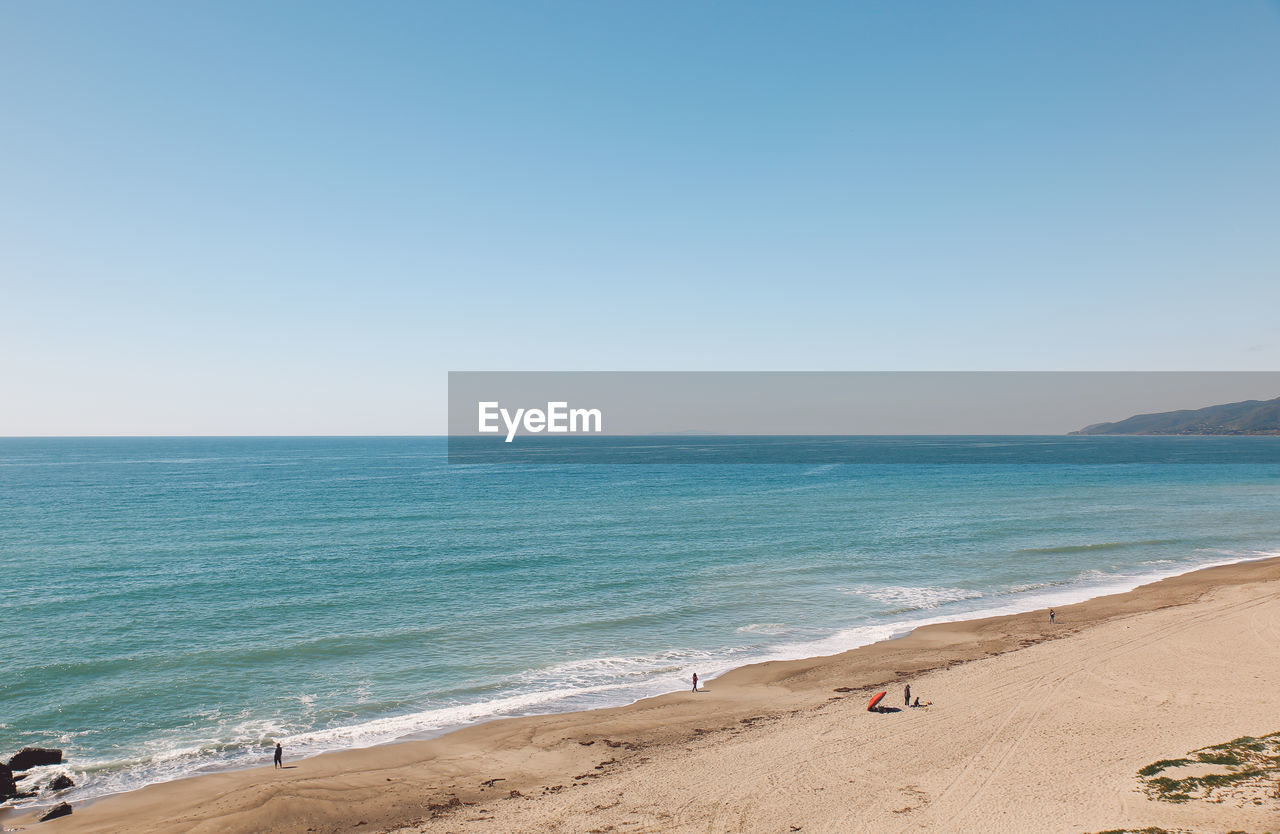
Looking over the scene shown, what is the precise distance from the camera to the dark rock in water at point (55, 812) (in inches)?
744

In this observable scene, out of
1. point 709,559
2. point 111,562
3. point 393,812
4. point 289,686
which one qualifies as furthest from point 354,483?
point 393,812

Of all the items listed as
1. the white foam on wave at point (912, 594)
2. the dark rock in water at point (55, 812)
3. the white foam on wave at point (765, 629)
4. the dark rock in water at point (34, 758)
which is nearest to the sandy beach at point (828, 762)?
the dark rock in water at point (55, 812)

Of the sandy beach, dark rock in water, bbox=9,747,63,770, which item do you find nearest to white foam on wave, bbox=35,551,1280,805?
dark rock in water, bbox=9,747,63,770

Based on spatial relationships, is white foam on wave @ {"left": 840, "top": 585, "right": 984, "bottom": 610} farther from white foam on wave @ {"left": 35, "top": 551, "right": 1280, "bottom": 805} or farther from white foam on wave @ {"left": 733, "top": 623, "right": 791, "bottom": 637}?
white foam on wave @ {"left": 733, "top": 623, "right": 791, "bottom": 637}

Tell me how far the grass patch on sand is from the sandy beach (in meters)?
0.15

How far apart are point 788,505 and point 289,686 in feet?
208

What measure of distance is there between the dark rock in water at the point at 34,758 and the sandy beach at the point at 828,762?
2.98 metres

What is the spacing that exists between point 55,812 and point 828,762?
2256 centimetres

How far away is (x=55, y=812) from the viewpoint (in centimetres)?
1903

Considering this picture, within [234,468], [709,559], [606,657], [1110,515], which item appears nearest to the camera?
[606,657]

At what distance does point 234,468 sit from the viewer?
14488 cm

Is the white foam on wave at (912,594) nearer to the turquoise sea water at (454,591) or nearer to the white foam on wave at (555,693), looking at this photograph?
the white foam on wave at (555,693)

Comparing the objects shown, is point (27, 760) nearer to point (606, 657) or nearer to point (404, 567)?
point (606, 657)

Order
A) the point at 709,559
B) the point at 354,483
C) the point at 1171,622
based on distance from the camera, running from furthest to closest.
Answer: the point at 354,483, the point at 709,559, the point at 1171,622
